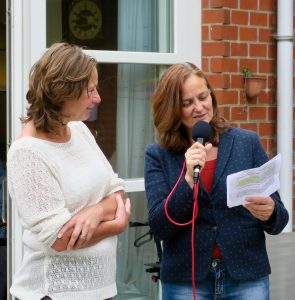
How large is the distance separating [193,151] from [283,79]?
218 cm

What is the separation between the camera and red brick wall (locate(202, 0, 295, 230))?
4602mm

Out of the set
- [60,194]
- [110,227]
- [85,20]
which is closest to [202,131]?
[110,227]

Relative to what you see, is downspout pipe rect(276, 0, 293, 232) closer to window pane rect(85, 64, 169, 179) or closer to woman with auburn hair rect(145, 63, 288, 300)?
window pane rect(85, 64, 169, 179)

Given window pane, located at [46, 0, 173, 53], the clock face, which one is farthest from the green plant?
the clock face

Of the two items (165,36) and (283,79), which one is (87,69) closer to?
(165,36)

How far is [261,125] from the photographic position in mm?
4805

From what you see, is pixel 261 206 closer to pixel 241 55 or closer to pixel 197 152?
pixel 197 152

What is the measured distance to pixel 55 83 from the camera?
2.67 metres

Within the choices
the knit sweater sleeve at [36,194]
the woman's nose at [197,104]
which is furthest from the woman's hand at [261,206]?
the knit sweater sleeve at [36,194]

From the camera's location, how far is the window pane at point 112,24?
169 inches

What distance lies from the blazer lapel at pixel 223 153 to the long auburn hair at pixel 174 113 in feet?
0.08

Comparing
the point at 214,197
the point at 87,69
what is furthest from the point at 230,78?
the point at 87,69

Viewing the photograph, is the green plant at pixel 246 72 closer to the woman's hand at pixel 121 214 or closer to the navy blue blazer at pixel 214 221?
the navy blue blazer at pixel 214 221

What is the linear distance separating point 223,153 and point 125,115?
1.61 m
